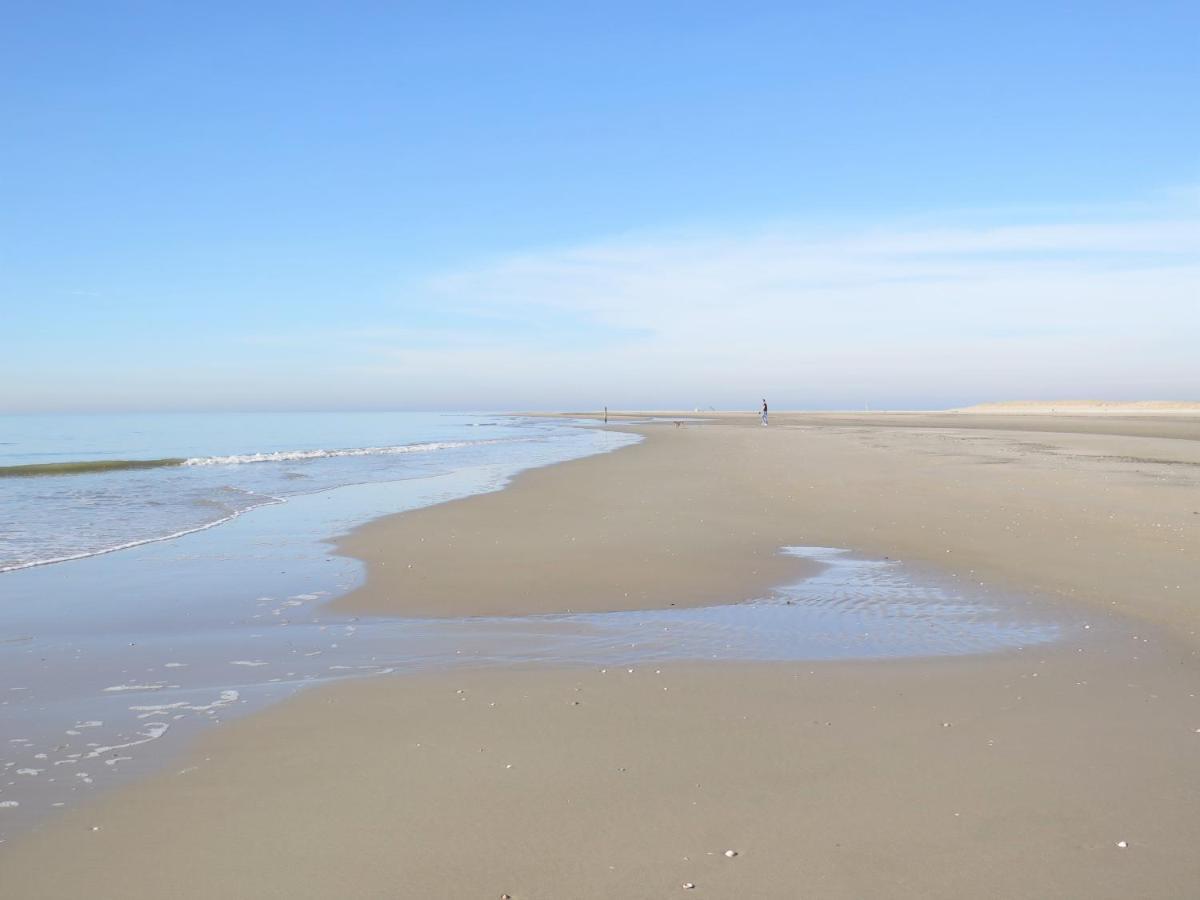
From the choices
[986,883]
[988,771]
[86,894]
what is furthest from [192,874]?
[988,771]

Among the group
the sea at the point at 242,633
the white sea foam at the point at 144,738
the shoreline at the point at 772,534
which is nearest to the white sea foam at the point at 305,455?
the shoreline at the point at 772,534

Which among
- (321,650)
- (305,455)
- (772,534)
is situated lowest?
(321,650)

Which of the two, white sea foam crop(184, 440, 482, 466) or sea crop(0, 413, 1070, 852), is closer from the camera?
sea crop(0, 413, 1070, 852)

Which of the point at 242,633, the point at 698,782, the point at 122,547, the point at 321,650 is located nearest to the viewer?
the point at 698,782

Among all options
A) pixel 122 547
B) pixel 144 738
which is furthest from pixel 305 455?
pixel 144 738

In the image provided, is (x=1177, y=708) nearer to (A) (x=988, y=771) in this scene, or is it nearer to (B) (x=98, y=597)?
(A) (x=988, y=771)

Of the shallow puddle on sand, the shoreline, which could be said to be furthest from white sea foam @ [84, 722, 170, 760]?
the shoreline

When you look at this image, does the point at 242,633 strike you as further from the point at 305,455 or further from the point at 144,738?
the point at 305,455

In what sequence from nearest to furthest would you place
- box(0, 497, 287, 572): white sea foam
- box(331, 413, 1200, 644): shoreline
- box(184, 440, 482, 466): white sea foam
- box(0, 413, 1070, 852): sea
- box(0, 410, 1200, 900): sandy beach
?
box(0, 410, 1200, 900): sandy beach, box(0, 413, 1070, 852): sea, box(331, 413, 1200, 644): shoreline, box(0, 497, 287, 572): white sea foam, box(184, 440, 482, 466): white sea foam

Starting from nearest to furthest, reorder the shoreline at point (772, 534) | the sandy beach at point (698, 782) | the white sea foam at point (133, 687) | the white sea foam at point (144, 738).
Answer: the sandy beach at point (698, 782) < the white sea foam at point (144, 738) < the white sea foam at point (133, 687) < the shoreline at point (772, 534)

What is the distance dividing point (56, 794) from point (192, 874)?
1468mm

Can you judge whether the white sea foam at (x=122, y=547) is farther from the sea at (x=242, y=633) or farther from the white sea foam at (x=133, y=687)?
the white sea foam at (x=133, y=687)

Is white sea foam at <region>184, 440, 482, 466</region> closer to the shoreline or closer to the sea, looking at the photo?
the shoreline

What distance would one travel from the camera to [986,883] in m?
3.92
